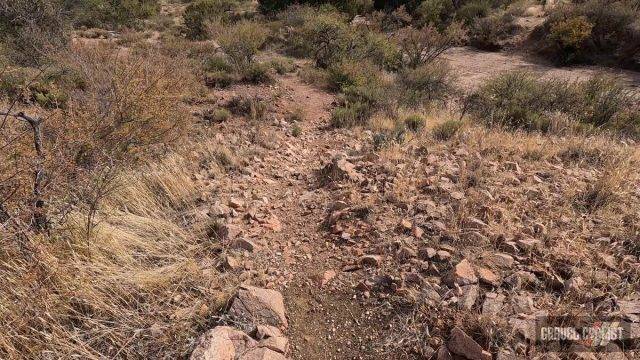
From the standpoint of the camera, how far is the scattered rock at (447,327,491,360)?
235 centimetres

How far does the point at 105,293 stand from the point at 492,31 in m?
15.4

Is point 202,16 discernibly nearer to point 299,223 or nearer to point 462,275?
point 299,223

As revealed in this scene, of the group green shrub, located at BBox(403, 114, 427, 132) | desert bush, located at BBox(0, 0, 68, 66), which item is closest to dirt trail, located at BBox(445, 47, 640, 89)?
green shrub, located at BBox(403, 114, 427, 132)

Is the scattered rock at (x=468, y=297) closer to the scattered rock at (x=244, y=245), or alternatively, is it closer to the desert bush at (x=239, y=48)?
the scattered rock at (x=244, y=245)

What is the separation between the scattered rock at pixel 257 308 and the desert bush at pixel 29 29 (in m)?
9.31

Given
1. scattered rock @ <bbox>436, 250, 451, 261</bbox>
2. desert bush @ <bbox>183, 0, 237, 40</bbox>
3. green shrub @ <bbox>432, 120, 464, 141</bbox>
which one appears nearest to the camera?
scattered rock @ <bbox>436, 250, 451, 261</bbox>

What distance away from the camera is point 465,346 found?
2.40 m

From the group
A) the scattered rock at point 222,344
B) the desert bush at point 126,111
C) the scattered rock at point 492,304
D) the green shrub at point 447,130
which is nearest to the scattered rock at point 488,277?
the scattered rock at point 492,304

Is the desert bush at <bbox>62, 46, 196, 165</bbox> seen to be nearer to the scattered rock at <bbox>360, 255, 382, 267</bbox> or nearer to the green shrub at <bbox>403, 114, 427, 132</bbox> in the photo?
the scattered rock at <bbox>360, 255, 382, 267</bbox>

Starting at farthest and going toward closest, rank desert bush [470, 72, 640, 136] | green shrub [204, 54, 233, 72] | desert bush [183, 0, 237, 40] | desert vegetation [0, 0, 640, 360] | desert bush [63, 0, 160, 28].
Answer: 1. desert bush [63, 0, 160, 28]
2. desert bush [183, 0, 237, 40]
3. green shrub [204, 54, 233, 72]
4. desert bush [470, 72, 640, 136]
5. desert vegetation [0, 0, 640, 360]

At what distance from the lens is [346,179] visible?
4.53 meters

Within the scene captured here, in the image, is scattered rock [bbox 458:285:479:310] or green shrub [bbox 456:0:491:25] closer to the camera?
scattered rock [bbox 458:285:479:310]

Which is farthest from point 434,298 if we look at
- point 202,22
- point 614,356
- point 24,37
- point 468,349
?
point 202,22

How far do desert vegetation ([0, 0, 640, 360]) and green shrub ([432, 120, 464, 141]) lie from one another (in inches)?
0.8
